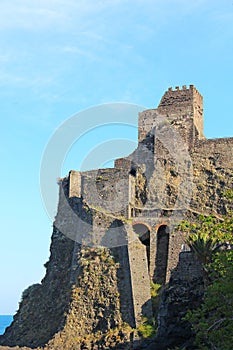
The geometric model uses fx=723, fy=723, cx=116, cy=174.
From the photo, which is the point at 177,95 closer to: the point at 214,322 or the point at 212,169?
the point at 212,169

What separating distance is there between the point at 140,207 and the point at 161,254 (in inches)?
145

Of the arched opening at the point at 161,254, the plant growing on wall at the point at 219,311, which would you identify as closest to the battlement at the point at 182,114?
the arched opening at the point at 161,254

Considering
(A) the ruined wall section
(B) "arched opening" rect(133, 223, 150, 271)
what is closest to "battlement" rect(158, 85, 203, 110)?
(A) the ruined wall section

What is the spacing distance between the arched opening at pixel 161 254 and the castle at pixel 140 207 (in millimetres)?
64

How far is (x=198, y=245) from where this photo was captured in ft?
130

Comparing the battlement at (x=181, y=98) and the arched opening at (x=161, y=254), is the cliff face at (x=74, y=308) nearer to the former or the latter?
the arched opening at (x=161, y=254)

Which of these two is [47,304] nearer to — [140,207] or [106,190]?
[106,190]

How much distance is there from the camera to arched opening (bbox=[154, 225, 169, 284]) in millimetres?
45625

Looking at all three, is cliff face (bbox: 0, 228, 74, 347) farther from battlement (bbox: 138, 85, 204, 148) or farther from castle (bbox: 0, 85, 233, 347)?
battlement (bbox: 138, 85, 204, 148)

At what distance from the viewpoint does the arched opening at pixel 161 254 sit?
45625mm

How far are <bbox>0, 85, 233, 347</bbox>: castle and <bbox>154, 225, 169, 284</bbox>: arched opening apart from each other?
64mm

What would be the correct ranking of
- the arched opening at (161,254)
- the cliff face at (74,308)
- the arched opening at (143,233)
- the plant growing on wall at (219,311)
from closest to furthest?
the plant growing on wall at (219,311) → the cliff face at (74,308) → the arched opening at (161,254) → the arched opening at (143,233)

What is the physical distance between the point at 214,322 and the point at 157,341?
8.80 metres

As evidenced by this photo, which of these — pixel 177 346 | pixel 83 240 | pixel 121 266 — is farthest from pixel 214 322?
pixel 83 240
